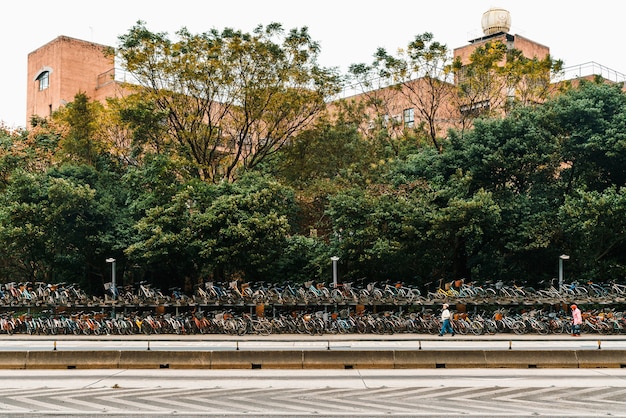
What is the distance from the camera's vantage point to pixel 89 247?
41.2 metres

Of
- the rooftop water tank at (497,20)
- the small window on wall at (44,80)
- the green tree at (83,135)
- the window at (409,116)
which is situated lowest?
the green tree at (83,135)

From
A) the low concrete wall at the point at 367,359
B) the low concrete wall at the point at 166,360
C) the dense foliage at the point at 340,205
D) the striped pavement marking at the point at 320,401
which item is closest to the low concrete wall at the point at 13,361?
the low concrete wall at the point at 367,359

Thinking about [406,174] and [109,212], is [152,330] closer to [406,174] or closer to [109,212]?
[109,212]

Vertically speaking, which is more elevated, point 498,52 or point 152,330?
point 498,52

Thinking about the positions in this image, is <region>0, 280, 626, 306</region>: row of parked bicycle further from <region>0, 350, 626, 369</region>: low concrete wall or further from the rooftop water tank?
the rooftop water tank

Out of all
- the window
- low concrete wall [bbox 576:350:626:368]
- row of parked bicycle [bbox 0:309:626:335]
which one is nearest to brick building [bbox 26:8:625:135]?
the window

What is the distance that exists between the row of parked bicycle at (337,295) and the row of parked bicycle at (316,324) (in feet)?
2.58

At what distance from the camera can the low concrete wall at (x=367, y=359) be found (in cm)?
1994

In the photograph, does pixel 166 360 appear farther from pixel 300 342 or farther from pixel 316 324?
pixel 316 324

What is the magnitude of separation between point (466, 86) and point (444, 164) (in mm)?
7137

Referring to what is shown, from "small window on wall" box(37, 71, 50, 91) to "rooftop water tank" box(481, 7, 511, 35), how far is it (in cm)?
3624

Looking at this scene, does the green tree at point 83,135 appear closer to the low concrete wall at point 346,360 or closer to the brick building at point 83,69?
the brick building at point 83,69

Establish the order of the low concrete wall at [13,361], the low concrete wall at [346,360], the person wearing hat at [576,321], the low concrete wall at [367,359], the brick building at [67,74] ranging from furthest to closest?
the brick building at [67,74] → the person wearing hat at [576,321] → the low concrete wall at [13,361] → the low concrete wall at [346,360] → the low concrete wall at [367,359]

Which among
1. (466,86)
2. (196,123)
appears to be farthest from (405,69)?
(196,123)
